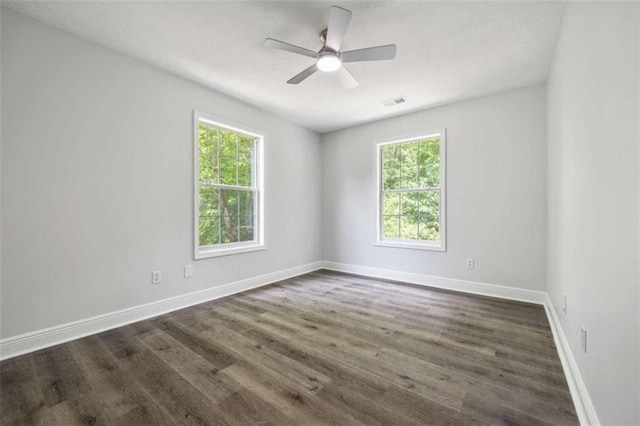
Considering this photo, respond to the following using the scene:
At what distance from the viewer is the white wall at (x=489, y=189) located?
126 inches

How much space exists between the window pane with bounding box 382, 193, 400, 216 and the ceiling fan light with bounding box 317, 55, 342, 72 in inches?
100

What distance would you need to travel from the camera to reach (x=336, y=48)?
6.98 feet

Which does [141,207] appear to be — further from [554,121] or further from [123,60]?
[554,121]

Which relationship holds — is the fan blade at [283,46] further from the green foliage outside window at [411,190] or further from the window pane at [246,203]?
the green foliage outside window at [411,190]

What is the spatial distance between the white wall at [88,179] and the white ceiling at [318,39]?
0.81 ft

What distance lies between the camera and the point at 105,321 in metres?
2.48

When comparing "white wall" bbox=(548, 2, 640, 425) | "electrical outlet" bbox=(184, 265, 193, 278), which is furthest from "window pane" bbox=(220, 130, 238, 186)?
"white wall" bbox=(548, 2, 640, 425)

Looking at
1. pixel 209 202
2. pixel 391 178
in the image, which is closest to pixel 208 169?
pixel 209 202

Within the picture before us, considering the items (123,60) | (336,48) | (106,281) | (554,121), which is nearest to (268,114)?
(123,60)

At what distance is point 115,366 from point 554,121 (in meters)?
4.21

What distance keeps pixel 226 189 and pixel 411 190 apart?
8.98 feet

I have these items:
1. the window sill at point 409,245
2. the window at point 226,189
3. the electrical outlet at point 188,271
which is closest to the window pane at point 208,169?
the window at point 226,189

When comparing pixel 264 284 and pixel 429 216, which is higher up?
pixel 429 216

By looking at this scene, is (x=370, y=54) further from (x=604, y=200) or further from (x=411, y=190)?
(x=411, y=190)
